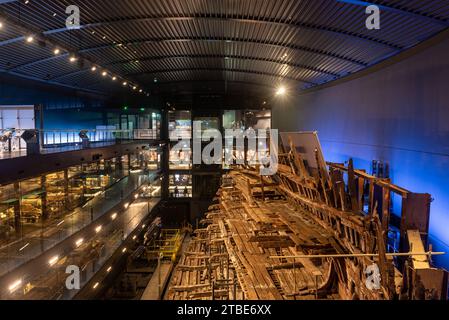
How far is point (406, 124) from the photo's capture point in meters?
10.8

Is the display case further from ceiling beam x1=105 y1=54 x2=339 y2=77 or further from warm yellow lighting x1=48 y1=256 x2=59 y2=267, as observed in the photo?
warm yellow lighting x1=48 y1=256 x2=59 y2=267

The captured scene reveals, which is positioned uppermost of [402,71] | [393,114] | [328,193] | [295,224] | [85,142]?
[402,71]

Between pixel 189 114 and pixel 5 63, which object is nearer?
pixel 5 63

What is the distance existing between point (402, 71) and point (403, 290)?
850 cm

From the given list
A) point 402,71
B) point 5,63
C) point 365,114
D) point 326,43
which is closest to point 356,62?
point 326,43

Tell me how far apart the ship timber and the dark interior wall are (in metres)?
1.78

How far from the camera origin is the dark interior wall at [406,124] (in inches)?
356

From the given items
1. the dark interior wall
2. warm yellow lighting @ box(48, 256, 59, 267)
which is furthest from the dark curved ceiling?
warm yellow lighting @ box(48, 256, 59, 267)

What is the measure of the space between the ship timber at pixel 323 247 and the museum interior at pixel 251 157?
4cm

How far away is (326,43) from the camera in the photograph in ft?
46.4

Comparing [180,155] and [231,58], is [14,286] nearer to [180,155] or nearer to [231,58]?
[231,58]

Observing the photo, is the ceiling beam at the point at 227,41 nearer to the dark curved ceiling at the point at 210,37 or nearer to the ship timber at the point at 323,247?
the dark curved ceiling at the point at 210,37

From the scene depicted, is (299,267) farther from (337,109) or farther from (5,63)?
(5,63)

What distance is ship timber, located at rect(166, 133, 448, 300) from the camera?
5.09 m
